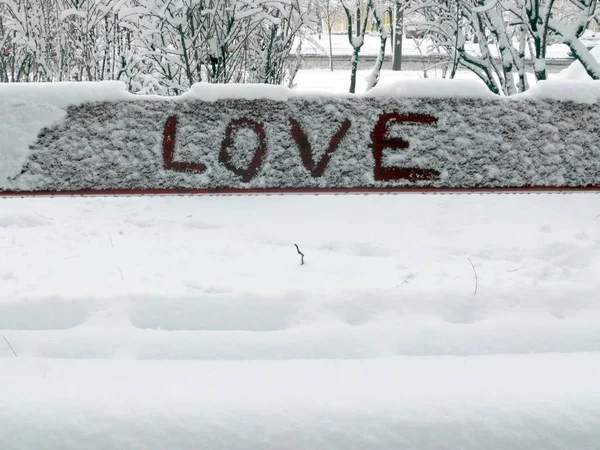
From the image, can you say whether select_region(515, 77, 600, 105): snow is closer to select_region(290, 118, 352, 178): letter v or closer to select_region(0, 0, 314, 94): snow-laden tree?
select_region(290, 118, 352, 178): letter v

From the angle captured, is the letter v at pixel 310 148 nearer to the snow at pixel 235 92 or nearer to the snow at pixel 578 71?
the snow at pixel 235 92

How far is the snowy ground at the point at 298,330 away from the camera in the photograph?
178cm

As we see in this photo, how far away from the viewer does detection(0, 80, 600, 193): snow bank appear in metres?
2.77

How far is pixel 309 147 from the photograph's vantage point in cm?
284

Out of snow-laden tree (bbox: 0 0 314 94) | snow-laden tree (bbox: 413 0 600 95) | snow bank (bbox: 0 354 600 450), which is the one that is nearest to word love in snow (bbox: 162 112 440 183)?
snow bank (bbox: 0 354 600 450)

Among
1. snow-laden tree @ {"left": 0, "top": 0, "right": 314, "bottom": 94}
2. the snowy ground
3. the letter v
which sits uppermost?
snow-laden tree @ {"left": 0, "top": 0, "right": 314, "bottom": 94}

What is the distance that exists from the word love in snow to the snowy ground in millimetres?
577

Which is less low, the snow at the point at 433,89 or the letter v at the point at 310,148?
the snow at the point at 433,89

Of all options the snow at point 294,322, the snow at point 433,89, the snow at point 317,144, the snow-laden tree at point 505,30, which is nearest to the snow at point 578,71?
the snow-laden tree at point 505,30

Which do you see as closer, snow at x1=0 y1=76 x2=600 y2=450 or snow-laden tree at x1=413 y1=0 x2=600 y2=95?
snow at x1=0 y1=76 x2=600 y2=450

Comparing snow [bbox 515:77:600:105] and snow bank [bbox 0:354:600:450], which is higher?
snow [bbox 515:77:600:105]

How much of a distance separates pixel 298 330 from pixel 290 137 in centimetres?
89

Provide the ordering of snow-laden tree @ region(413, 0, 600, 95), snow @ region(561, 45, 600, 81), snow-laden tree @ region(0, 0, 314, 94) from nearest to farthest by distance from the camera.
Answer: snow-laden tree @ region(0, 0, 314, 94), snow-laden tree @ region(413, 0, 600, 95), snow @ region(561, 45, 600, 81)

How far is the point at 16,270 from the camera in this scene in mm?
3354
